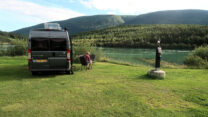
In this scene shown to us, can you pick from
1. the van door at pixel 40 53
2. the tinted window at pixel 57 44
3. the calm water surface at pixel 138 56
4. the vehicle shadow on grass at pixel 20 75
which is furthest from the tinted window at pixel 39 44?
the calm water surface at pixel 138 56

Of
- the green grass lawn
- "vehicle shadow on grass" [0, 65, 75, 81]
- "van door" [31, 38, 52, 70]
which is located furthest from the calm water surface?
the green grass lawn

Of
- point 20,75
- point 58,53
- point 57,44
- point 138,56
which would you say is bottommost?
point 138,56

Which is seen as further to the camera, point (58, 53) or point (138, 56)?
point (138, 56)

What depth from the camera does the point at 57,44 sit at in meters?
8.80

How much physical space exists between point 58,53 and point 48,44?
0.70 m

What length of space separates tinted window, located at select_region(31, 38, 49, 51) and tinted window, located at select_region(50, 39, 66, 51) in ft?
0.84

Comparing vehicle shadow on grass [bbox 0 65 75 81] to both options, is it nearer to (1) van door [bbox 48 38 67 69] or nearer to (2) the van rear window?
(1) van door [bbox 48 38 67 69]

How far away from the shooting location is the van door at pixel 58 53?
8.70 meters

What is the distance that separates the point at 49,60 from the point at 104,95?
4221 mm

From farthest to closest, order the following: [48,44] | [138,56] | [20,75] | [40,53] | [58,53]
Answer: [138,56], [20,75], [58,53], [48,44], [40,53]

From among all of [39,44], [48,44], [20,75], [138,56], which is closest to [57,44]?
[48,44]

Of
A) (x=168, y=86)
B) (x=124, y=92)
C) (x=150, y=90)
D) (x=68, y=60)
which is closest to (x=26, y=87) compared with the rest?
(x=68, y=60)

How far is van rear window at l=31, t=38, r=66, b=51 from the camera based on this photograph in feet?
27.7

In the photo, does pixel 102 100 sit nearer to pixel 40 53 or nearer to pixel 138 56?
pixel 40 53
